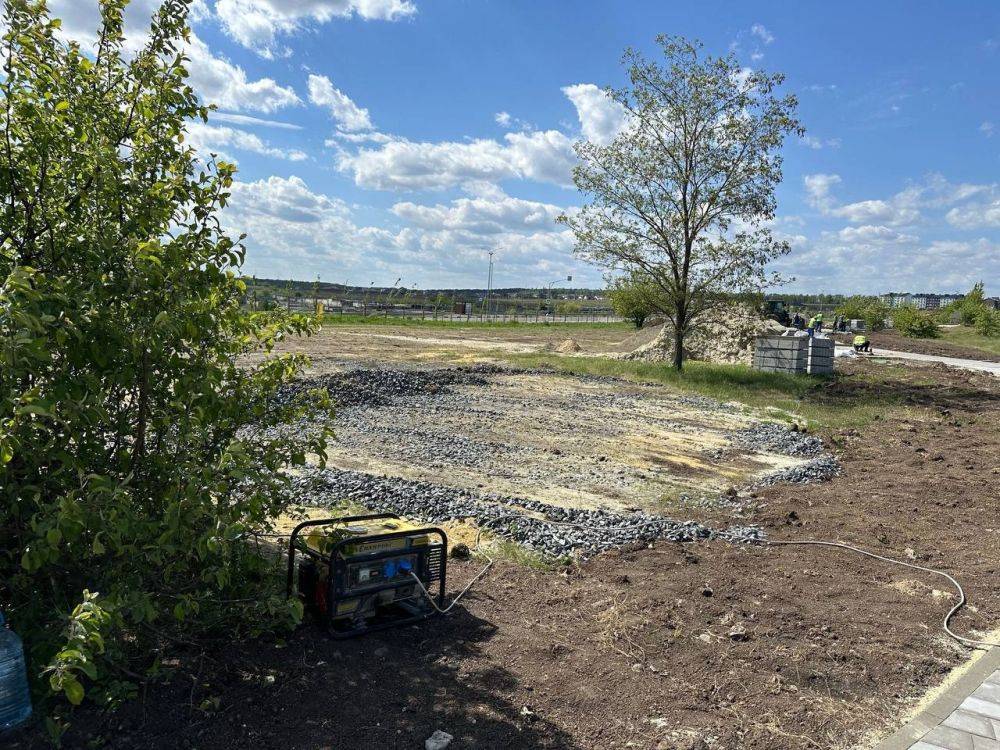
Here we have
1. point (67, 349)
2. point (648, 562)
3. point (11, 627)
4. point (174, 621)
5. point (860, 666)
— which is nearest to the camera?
point (67, 349)

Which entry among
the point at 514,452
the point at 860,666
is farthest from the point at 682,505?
the point at 860,666

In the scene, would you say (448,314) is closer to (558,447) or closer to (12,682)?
(558,447)

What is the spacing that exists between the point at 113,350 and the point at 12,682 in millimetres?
1535

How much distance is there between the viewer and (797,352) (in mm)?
22875

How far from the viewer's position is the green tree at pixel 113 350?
2.90 meters

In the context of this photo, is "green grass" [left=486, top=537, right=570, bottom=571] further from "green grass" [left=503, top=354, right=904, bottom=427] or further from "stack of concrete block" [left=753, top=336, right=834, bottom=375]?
"stack of concrete block" [left=753, top=336, right=834, bottom=375]

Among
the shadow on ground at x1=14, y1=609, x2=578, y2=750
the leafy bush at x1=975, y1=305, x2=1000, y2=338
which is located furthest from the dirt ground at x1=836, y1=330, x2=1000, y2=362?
the shadow on ground at x1=14, y1=609, x2=578, y2=750

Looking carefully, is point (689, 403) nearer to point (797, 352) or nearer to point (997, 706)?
point (797, 352)

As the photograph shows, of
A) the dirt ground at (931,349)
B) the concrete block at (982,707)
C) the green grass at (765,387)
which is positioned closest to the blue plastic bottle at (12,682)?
the concrete block at (982,707)

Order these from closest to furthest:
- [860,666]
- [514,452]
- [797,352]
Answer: [860,666] → [514,452] → [797,352]

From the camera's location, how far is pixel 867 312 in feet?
192

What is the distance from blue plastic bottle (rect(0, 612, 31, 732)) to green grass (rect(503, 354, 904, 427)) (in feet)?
49.5

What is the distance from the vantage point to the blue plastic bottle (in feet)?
9.83

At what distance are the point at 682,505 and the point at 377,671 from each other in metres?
5.37
